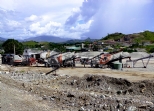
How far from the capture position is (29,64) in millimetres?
51625

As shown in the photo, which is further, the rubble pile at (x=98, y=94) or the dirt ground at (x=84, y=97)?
the rubble pile at (x=98, y=94)

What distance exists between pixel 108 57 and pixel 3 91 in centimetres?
3042

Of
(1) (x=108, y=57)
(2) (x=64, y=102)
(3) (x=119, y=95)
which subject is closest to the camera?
(2) (x=64, y=102)

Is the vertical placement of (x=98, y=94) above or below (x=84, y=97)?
below

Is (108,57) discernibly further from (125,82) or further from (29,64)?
(125,82)

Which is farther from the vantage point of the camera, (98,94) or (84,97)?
(98,94)

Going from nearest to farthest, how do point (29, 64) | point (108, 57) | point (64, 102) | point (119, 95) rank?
point (64, 102), point (119, 95), point (108, 57), point (29, 64)

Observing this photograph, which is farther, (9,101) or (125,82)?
(125,82)

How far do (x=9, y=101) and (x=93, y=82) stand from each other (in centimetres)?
1110

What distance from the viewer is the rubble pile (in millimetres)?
16719

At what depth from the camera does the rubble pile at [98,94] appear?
1672 centimetres

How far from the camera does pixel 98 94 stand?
848 inches

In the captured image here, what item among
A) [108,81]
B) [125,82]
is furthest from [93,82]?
[125,82]

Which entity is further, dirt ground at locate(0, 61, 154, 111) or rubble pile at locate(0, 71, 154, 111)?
rubble pile at locate(0, 71, 154, 111)
